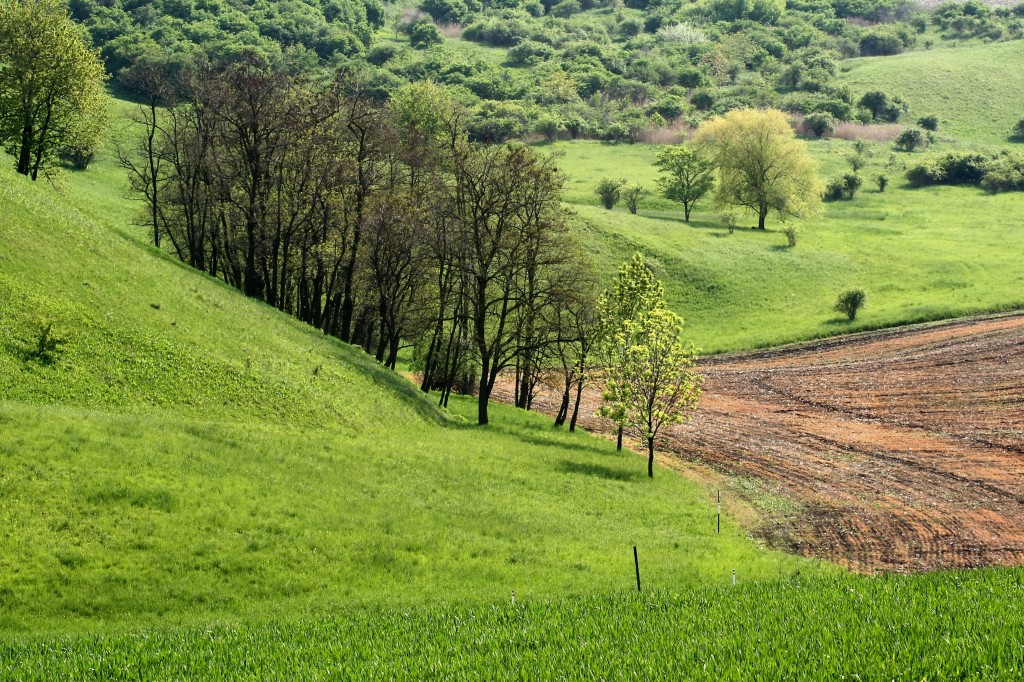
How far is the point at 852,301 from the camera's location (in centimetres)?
8550

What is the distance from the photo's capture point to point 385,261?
59000 mm

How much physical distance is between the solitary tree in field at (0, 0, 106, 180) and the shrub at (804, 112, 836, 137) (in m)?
142

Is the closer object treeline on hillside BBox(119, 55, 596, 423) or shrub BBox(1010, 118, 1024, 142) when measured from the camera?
treeline on hillside BBox(119, 55, 596, 423)

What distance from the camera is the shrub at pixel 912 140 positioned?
16125 cm

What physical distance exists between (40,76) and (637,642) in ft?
195

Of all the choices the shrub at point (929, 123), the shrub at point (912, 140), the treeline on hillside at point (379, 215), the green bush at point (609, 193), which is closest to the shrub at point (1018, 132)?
the shrub at point (929, 123)

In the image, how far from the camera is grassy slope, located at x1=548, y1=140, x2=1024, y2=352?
86562 millimetres

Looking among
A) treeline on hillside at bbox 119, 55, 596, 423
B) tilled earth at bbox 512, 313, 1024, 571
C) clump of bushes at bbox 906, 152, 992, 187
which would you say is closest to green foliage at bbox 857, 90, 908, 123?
clump of bushes at bbox 906, 152, 992, 187

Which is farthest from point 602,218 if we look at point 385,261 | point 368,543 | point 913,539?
point 368,543

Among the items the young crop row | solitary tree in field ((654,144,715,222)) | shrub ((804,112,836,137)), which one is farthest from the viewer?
shrub ((804,112,836,137))

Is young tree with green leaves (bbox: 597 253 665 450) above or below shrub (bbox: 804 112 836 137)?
below

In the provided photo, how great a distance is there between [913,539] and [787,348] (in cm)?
4369

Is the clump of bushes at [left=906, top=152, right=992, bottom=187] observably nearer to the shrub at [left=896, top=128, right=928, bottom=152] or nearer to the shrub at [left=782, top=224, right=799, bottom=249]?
the shrub at [left=896, top=128, right=928, bottom=152]

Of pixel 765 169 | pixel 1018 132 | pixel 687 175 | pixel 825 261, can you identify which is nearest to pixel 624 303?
pixel 825 261
